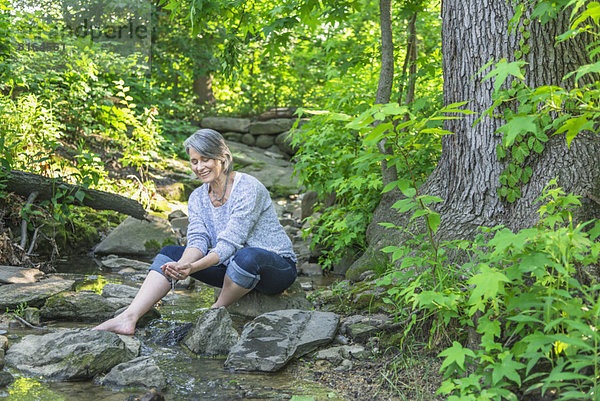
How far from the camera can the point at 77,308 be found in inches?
147

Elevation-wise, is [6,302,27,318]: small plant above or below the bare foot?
below

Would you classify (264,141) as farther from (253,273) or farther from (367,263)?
(253,273)

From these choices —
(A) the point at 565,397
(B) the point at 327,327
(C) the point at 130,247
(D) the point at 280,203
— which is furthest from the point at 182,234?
(A) the point at 565,397

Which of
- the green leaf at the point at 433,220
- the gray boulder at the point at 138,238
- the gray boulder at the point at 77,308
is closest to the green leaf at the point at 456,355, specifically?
the green leaf at the point at 433,220

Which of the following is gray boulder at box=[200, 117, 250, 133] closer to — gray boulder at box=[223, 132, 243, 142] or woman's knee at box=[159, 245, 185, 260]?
gray boulder at box=[223, 132, 243, 142]

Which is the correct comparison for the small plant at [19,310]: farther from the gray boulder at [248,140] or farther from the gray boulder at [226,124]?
the gray boulder at [226,124]

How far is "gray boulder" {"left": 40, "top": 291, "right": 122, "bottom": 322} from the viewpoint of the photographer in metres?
3.71

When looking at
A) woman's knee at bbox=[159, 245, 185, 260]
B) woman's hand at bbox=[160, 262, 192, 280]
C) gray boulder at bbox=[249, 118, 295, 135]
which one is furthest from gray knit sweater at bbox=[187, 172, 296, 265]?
gray boulder at bbox=[249, 118, 295, 135]

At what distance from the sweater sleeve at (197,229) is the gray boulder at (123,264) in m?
2.01

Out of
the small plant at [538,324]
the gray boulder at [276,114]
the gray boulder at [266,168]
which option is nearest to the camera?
the small plant at [538,324]

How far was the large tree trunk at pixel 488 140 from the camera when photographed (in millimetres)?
3061

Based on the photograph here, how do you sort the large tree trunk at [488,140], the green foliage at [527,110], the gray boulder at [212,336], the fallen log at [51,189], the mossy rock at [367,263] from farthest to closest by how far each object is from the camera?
1. the fallen log at [51,189]
2. the mossy rock at [367,263]
3. the gray boulder at [212,336]
4. the large tree trunk at [488,140]
5. the green foliage at [527,110]

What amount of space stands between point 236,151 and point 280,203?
11.0 feet

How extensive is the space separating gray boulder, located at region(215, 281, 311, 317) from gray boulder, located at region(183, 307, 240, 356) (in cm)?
69
